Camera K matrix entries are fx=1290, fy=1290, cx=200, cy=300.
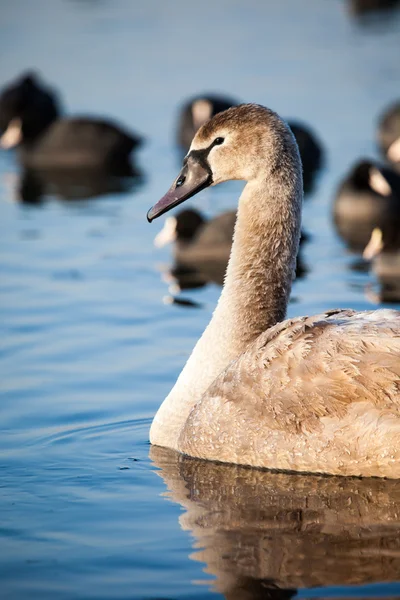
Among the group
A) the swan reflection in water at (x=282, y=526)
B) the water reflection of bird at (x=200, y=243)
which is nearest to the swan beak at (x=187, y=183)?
the swan reflection in water at (x=282, y=526)

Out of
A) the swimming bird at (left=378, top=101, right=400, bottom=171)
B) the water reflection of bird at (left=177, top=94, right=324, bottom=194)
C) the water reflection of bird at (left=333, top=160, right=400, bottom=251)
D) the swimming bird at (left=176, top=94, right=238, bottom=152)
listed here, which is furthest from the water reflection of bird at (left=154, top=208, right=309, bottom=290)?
the swimming bird at (left=378, top=101, right=400, bottom=171)

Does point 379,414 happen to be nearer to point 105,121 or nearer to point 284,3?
point 105,121

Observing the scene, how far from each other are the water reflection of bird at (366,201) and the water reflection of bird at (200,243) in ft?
3.89

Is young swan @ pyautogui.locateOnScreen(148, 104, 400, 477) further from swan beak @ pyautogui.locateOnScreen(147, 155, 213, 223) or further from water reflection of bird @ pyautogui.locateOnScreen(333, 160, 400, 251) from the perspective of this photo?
water reflection of bird @ pyautogui.locateOnScreen(333, 160, 400, 251)

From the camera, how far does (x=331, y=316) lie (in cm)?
757

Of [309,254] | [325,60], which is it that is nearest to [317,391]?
[309,254]

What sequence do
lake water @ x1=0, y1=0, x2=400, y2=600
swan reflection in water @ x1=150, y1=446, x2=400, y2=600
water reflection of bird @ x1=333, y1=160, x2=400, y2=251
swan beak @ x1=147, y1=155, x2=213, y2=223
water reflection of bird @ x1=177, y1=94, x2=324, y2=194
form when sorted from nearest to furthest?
swan reflection in water @ x1=150, y1=446, x2=400, y2=600 → lake water @ x1=0, y1=0, x2=400, y2=600 → swan beak @ x1=147, y1=155, x2=213, y2=223 → water reflection of bird @ x1=333, y1=160, x2=400, y2=251 → water reflection of bird @ x1=177, y1=94, x2=324, y2=194

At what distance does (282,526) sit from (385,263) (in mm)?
7184

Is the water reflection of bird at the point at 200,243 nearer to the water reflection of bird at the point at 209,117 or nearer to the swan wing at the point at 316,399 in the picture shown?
the water reflection of bird at the point at 209,117

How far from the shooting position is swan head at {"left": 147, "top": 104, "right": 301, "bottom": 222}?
815cm

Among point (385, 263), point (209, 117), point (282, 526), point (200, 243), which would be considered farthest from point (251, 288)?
point (209, 117)

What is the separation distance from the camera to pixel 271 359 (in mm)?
7426

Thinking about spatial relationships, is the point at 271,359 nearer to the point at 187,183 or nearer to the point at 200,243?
the point at 187,183

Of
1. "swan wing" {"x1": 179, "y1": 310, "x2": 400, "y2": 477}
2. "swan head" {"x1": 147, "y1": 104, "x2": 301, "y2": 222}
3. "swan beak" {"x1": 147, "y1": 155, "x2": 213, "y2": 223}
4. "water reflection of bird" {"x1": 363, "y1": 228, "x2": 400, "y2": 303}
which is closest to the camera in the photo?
"swan wing" {"x1": 179, "y1": 310, "x2": 400, "y2": 477}
